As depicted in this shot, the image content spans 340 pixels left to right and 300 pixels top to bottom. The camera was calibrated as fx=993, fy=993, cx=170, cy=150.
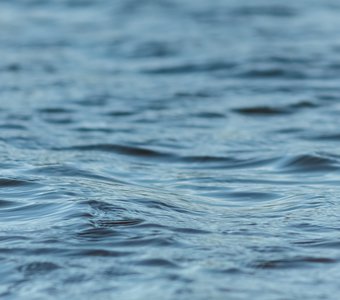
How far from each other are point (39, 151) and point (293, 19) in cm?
685

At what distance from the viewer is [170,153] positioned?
688cm

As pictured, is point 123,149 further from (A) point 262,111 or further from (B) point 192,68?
(B) point 192,68

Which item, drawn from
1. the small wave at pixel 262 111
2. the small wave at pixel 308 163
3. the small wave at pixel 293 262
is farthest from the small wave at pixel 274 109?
the small wave at pixel 293 262

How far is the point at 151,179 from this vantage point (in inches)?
239

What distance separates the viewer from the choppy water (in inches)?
164

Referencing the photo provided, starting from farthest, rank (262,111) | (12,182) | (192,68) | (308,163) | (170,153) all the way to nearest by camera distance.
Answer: (192,68) < (262,111) < (170,153) < (308,163) < (12,182)

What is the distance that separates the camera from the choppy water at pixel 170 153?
13.7 ft

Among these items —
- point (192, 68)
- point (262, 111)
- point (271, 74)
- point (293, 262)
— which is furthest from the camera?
point (192, 68)

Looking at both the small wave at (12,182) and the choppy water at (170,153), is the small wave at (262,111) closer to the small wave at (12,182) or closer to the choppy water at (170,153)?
the choppy water at (170,153)

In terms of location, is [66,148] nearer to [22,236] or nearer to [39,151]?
[39,151]

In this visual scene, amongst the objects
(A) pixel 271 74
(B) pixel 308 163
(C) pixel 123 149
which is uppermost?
(A) pixel 271 74

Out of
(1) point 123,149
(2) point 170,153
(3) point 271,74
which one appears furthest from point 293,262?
(3) point 271,74

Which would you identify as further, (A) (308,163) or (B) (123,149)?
(B) (123,149)

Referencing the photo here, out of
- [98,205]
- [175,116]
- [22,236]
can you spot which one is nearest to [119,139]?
[175,116]
